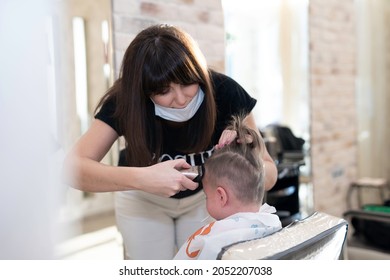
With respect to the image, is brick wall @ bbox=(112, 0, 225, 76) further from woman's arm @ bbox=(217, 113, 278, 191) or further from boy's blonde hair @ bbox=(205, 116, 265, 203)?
boy's blonde hair @ bbox=(205, 116, 265, 203)

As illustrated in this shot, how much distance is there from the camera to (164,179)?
873mm

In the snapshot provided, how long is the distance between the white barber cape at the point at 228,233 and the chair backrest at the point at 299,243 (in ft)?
0.24

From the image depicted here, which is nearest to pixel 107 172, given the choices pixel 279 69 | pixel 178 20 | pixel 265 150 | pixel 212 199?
pixel 212 199

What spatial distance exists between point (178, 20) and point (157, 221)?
2.04 ft

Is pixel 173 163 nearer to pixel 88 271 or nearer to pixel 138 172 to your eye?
pixel 138 172

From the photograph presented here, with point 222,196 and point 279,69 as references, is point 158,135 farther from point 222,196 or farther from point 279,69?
point 279,69

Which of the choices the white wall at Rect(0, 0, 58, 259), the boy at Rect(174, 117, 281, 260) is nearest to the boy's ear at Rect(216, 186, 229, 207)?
the boy at Rect(174, 117, 281, 260)

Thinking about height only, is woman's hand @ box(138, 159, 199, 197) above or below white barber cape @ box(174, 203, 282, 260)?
above

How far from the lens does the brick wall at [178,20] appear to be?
118 centimetres

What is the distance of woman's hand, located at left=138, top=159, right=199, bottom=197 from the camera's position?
872mm

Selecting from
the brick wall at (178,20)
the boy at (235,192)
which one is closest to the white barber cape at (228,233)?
the boy at (235,192)

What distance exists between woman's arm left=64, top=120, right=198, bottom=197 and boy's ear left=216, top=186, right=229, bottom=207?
A: 2.2 inches

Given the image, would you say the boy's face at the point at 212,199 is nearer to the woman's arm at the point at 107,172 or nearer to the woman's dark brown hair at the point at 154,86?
the woman's arm at the point at 107,172

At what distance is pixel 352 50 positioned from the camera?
2.20 meters
